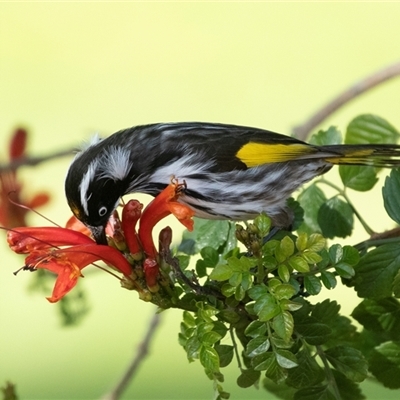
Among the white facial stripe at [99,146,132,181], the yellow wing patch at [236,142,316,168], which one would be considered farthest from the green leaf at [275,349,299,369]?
the yellow wing patch at [236,142,316,168]

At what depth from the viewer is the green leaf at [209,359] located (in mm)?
844

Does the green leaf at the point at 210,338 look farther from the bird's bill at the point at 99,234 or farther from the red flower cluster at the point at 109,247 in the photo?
the bird's bill at the point at 99,234

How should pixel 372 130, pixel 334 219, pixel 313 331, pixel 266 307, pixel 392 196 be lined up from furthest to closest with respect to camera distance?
1. pixel 372 130
2. pixel 334 219
3. pixel 392 196
4. pixel 313 331
5. pixel 266 307

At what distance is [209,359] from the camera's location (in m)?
0.85

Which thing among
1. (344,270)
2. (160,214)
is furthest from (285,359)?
(160,214)

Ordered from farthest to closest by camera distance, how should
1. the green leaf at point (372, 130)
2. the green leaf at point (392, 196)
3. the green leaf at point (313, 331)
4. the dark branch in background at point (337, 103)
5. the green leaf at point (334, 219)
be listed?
the dark branch in background at point (337, 103), the green leaf at point (372, 130), the green leaf at point (334, 219), the green leaf at point (392, 196), the green leaf at point (313, 331)

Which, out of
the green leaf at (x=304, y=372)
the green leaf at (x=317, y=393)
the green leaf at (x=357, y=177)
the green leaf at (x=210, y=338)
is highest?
the green leaf at (x=357, y=177)

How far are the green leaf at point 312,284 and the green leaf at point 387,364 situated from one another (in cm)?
23

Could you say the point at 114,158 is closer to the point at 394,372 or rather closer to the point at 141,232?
the point at 141,232

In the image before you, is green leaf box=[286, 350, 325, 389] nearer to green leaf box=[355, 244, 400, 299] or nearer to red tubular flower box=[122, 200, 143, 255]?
green leaf box=[355, 244, 400, 299]

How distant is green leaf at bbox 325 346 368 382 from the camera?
3.16ft

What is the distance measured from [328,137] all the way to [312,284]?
1.38 feet

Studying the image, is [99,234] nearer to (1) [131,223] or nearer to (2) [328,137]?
(1) [131,223]

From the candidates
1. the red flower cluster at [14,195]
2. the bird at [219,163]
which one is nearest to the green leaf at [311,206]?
the bird at [219,163]
